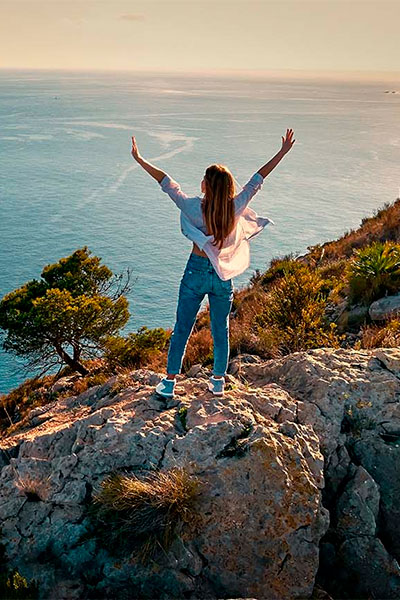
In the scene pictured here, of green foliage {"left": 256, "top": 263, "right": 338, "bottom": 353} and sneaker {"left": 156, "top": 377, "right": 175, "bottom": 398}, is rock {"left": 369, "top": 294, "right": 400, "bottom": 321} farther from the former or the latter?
sneaker {"left": 156, "top": 377, "right": 175, "bottom": 398}

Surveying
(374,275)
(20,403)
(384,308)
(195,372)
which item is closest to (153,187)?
(20,403)

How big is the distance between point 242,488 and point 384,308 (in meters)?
5.87

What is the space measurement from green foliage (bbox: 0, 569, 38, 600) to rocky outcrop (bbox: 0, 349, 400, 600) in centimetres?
8

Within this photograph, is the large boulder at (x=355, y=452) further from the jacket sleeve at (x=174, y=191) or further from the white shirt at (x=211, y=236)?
the jacket sleeve at (x=174, y=191)

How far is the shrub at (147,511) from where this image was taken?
171 inches

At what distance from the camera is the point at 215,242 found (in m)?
5.25

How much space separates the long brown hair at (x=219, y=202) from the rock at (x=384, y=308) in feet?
16.1

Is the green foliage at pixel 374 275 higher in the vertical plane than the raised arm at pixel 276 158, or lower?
lower

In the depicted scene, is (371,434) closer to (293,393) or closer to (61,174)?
(293,393)

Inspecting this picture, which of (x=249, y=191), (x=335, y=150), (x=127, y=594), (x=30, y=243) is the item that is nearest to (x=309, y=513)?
(x=127, y=594)

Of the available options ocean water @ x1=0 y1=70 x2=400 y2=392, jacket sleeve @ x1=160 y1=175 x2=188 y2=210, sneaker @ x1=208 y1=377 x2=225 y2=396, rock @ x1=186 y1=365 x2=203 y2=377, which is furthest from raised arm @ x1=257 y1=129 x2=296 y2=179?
ocean water @ x1=0 y1=70 x2=400 y2=392

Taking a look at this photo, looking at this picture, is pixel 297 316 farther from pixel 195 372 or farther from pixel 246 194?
pixel 246 194

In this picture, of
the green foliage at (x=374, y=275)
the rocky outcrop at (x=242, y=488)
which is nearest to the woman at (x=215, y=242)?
the rocky outcrop at (x=242, y=488)

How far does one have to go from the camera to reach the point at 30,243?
49.0 metres
